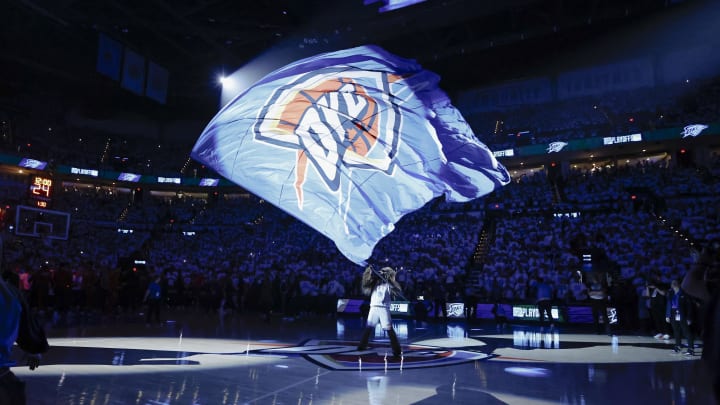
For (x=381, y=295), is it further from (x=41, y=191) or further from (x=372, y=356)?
(x=41, y=191)

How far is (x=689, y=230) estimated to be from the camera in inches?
875

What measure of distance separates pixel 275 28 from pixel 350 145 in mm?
19606

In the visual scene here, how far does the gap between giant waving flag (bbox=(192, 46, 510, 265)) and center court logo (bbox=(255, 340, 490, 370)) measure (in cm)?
198

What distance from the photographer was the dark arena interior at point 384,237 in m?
7.17

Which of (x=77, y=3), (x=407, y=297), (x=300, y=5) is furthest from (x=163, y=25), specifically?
(x=407, y=297)

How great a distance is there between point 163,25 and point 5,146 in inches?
841

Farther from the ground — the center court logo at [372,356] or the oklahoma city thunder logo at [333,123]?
the oklahoma city thunder logo at [333,123]

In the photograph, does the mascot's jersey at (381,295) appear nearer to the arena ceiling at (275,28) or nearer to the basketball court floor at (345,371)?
the basketball court floor at (345,371)

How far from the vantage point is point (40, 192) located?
23359 mm

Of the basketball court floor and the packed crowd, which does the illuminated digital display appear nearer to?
the packed crowd

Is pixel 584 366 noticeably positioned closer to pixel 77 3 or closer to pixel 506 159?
pixel 77 3

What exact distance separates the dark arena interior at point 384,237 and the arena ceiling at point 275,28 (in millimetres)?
143

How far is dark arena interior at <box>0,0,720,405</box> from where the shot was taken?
717 centimetres

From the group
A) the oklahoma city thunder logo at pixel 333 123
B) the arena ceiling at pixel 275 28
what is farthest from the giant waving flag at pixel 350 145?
the arena ceiling at pixel 275 28
